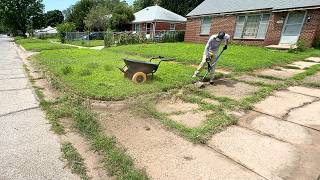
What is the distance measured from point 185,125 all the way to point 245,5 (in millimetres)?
17775

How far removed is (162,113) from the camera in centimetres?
539

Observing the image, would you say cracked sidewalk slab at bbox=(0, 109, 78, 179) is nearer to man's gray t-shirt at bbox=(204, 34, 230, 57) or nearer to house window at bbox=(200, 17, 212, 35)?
man's gray t-shirt at bbox=(204, 34, 230, 57)

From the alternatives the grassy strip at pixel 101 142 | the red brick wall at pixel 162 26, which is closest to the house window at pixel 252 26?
the red brick wall at pixel 162 26

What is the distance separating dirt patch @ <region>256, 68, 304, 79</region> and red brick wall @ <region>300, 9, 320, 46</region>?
23.6 feet

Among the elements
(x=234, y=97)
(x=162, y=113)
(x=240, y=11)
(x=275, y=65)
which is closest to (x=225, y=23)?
(x=240, y=11)

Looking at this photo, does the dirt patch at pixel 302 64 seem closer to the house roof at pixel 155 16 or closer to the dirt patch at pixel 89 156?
the dirt patch at pixel 89 156

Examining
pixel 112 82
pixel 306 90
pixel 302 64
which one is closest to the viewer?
pixel 306 90

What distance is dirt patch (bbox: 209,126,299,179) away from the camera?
344cm

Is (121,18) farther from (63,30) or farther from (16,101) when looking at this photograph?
(16,101)

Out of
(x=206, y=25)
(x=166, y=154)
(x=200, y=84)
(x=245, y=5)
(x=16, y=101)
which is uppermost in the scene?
(x=245, y=5)

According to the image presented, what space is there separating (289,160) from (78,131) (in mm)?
3601

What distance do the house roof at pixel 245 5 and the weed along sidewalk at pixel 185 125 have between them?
9360 mm

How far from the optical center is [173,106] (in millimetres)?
5867

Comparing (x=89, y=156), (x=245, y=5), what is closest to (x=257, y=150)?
(x=89, y=156)
